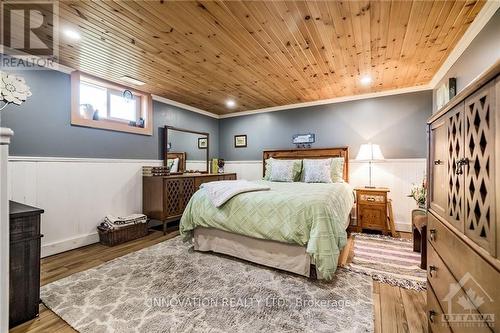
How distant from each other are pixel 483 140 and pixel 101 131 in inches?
153

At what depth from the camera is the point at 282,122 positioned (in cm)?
486

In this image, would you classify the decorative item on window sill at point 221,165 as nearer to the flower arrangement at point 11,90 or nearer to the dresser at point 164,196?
the dresser at point 164,196

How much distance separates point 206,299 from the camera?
5.98 ft

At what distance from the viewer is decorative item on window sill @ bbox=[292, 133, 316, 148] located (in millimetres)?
4480

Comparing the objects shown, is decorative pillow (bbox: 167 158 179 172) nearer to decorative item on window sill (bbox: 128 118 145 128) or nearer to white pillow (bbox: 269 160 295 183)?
decorative item on window sill (bbox: 128 118 145 128)

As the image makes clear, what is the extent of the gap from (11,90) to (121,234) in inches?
79.8

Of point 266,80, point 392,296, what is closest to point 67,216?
point 266,80

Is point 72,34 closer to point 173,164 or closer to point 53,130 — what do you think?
point 53,130

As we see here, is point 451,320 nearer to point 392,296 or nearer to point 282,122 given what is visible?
point 392,296

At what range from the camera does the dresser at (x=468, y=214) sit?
2.35 ft

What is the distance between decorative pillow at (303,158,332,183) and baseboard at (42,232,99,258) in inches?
130

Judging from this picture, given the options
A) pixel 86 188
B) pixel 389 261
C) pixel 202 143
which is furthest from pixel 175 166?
pixel 389 261

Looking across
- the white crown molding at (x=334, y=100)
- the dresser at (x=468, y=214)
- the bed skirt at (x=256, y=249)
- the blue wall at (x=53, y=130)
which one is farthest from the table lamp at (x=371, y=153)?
the blue wall at (x=53, y=130)
